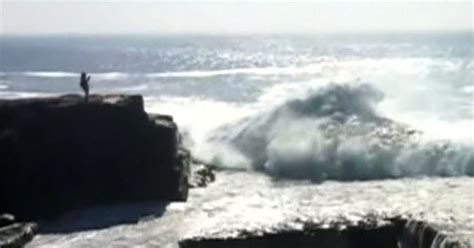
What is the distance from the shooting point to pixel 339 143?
28.1m

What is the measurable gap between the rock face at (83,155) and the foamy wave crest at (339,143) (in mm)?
5191

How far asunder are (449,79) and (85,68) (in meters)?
41.2

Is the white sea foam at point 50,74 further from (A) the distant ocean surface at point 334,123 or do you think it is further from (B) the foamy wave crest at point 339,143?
(B) the foamy wave crest at point 339,143

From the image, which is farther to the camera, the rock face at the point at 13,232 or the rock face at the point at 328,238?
the rock face at the point at 13,232

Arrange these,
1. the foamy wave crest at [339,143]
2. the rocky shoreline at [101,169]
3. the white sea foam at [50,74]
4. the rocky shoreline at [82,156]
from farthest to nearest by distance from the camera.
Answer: the white sea foam at [50,74]
the foamy wave crest at [339,143]
the rocky shoreline at [82,156]
the rocky shoreline at [101,169]

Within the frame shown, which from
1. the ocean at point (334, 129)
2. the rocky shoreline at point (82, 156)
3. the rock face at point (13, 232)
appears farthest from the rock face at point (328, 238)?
the rocky shoreline at point (82, 156)

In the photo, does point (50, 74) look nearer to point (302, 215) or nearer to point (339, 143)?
point (339, 143)

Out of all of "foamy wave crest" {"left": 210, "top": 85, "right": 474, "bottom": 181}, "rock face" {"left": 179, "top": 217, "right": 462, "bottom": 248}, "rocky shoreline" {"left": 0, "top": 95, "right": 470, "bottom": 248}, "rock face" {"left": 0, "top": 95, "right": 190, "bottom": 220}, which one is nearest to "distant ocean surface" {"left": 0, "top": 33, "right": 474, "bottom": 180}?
"foamy wave crest" {"left": 210, "top": 85, "right": 474, "bottom": 181}

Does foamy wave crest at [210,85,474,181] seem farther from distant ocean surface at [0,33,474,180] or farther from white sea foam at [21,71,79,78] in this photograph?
white sea foam at [21,71,79,78]

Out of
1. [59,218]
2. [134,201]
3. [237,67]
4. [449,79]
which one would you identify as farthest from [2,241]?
[237,67]

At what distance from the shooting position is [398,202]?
21422 mm

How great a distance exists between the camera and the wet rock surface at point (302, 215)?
17.3 m

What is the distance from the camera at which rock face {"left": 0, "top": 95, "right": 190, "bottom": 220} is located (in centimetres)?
2194

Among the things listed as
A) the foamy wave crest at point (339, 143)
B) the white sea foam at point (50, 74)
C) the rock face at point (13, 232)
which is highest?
the foamy wave crest at point (339, 143)
